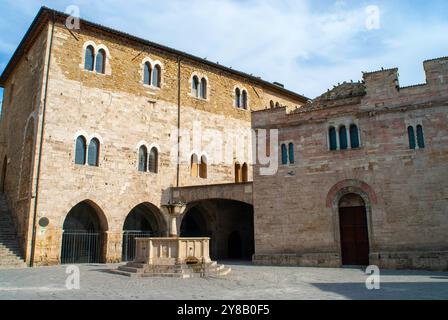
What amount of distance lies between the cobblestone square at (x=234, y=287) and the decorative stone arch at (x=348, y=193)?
3.08 m

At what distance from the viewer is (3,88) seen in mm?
27984

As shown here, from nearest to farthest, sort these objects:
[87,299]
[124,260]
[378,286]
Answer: [87,299] → [378,286] → [124,260]

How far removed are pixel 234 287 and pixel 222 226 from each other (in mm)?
14042

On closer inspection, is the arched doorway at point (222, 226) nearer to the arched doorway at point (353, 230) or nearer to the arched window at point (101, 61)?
the arched doorway at point (353, 230)

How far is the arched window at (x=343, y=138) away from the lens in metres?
17.4

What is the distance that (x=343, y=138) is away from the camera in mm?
17531

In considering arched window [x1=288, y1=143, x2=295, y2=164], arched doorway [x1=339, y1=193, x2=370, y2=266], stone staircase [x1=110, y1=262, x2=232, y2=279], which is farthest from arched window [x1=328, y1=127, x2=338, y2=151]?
stone staircase [x1=110, y1=262, x2=232, y2=279]

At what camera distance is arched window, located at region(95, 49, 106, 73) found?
20680 millimetres

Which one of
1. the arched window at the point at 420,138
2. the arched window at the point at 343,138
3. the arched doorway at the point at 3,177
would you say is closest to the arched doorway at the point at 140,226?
the arched doorway at the point at 3,177

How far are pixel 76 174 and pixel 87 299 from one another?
11.6 metres

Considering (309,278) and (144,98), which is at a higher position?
(144,98)

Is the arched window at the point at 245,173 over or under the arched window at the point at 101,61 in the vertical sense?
under
